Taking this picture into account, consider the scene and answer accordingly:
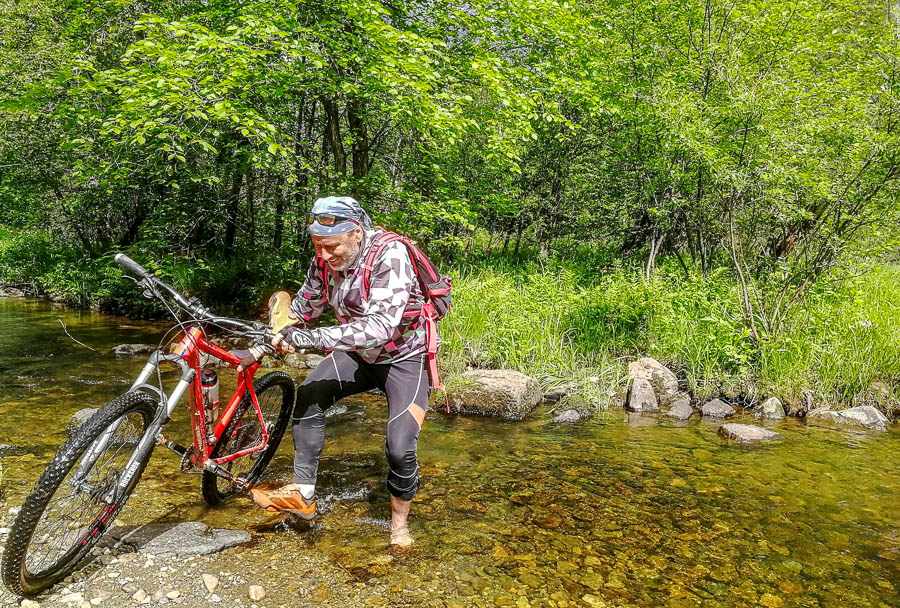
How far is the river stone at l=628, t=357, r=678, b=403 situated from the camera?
852 cm

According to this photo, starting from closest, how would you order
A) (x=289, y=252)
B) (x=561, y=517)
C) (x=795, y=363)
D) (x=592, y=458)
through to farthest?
(x=561, y=517) < (x=592, y=458) < (x=795, y=363) < (x=289, y=252)

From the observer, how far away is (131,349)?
1048 centimetres

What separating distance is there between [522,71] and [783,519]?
884cm

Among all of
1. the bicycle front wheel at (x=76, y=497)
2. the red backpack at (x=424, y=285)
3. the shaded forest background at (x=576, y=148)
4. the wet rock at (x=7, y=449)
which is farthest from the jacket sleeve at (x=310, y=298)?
the shaded forest background at (x=576, y=148)

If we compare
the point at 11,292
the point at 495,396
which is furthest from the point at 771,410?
the point at 11,292

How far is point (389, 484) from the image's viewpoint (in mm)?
3756

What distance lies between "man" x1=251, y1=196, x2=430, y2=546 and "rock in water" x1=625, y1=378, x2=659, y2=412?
5.13 m

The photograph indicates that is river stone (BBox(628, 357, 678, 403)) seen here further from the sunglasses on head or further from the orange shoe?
the sunglasses on head

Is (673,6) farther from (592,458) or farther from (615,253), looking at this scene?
(592,458)

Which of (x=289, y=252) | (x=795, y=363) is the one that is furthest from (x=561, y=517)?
(x=289, y=252)

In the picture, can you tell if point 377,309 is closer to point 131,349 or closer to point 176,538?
point 176,538

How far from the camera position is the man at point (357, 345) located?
3.33 m

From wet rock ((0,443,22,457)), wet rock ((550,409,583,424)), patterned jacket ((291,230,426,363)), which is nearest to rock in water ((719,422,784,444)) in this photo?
wet rock ((550,409,583,424))

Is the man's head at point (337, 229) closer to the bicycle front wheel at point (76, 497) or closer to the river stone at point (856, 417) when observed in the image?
the bicycle front wheel at point (76, 497)
